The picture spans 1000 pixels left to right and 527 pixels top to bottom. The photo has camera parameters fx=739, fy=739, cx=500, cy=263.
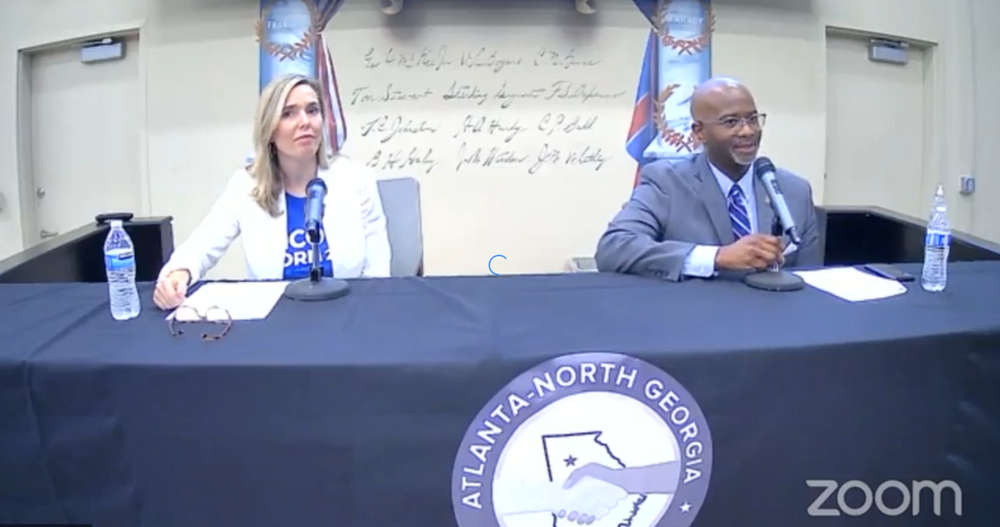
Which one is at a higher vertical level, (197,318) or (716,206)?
(716,206)

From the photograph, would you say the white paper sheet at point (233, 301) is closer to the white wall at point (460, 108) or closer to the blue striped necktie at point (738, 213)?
the blue striped necktie at point (738, 213)

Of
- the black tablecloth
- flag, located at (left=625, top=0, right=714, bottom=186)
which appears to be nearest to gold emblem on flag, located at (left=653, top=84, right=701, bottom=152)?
flag, located at (left=625, top=0, right=714, bottom=186)

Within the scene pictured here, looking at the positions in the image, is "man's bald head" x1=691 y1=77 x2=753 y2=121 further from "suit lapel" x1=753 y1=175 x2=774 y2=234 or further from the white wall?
the white wall

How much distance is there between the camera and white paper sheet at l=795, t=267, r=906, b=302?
1.45 metres

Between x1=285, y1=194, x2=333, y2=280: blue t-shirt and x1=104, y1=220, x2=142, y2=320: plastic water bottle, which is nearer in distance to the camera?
x1=104, y1=220, x2=142, y2=320: plastic water bottle

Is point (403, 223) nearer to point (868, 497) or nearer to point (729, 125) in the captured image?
point (729, 125)

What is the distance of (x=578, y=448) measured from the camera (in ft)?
3.89

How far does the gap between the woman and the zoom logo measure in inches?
46.0

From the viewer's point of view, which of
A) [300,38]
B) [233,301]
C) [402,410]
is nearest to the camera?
[402,410]

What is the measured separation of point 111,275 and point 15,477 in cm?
37

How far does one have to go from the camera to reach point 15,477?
1.18 meters

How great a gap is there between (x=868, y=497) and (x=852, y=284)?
1.53 ft

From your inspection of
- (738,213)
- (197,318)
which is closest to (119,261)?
(197,318)

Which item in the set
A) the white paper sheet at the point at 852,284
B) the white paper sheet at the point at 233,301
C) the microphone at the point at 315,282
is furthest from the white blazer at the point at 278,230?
the white paper sheet at the point at 852,284
